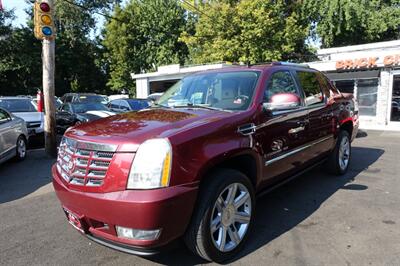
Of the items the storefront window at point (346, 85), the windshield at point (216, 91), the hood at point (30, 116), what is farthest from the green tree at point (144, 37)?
the windshield at point (216, 91)

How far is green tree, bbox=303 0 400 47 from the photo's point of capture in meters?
22.8

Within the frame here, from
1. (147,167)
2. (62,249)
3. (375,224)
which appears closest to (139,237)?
(147,167)

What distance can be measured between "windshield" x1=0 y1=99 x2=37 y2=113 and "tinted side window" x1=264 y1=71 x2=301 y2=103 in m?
9.88

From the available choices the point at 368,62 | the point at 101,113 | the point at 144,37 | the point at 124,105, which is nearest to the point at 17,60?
the point at 144,37

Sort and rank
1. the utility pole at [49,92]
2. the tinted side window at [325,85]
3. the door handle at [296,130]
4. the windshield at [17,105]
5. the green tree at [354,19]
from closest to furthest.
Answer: the door handle at [296,130], the tinted side window at [325,85], the utility pole at [49,92], the windshield at [17,105], the green tree at [354,19]

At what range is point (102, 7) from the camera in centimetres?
4653

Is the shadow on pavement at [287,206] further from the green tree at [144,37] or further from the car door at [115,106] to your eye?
the green tree at [144,37]

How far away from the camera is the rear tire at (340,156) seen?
5.74m

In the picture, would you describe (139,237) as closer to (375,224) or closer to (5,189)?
(375,224)

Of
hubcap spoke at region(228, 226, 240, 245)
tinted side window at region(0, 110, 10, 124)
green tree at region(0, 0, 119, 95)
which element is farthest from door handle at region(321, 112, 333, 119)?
green tree at region(0, 0, 119, 95)

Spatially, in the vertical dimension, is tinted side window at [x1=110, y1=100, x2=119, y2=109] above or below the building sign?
below

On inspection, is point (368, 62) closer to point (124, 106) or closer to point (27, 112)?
point (124, 106)

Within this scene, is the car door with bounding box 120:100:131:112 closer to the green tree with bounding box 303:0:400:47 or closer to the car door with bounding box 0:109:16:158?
the car door with bounding box 0:109:16:158

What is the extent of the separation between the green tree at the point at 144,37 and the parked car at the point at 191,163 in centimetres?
3119
